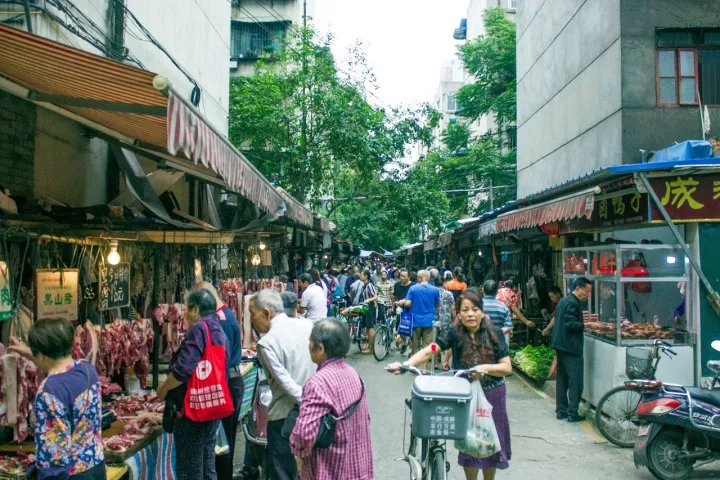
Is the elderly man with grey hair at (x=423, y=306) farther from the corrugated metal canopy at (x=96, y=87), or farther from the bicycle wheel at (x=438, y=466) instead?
the bicycle wheel at (x=438, y=466)

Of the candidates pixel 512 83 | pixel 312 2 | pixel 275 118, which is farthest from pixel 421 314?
pixel 312 2

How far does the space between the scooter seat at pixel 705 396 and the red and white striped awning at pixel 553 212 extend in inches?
103

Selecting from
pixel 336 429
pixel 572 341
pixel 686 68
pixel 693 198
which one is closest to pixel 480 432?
pixel 336 429

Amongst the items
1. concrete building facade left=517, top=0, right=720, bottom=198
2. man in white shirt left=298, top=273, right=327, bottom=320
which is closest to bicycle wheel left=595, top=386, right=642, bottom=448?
man in white shirt left=298, top=273, right=327, bottom=320

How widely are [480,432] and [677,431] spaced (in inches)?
114

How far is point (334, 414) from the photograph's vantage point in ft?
12.1

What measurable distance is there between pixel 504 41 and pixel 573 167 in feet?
50.7

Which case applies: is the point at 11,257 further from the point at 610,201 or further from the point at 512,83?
the point at 512,83

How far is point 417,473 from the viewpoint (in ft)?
14.6

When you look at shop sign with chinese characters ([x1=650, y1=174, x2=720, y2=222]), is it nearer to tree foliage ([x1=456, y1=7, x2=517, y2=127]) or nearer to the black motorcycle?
the black motorcycle

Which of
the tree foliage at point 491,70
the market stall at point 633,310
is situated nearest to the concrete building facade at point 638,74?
the market stall at point 633,310

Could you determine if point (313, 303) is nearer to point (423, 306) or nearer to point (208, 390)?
point (423, 306)

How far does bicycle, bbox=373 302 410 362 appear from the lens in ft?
47.9

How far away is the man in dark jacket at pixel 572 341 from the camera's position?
8602 mm
